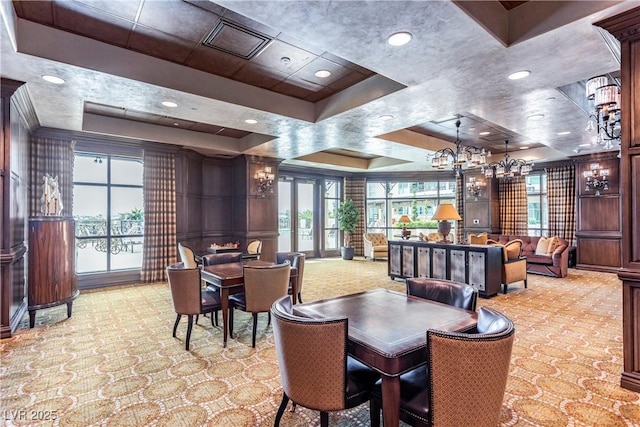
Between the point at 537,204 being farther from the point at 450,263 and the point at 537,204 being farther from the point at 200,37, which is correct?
the point at 200,37

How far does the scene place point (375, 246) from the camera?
10.2 meters

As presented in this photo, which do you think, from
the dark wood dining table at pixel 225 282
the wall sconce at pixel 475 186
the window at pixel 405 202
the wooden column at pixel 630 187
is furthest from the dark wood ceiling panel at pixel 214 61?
the window at pixel 405 202

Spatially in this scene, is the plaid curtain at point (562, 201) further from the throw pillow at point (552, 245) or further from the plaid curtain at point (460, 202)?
the plaid curtain at point (460, 202)

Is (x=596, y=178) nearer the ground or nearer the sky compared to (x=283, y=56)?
nearer the ground

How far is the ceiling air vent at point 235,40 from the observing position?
309 cm

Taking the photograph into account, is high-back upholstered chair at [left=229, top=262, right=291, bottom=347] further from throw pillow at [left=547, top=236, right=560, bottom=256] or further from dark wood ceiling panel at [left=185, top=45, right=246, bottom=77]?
throw pillow at [left=547, top=236, right=560, bottom=256]

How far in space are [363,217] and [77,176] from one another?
8005mm

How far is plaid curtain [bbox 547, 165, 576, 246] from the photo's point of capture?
876cm

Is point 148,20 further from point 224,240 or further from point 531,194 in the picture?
point 531,194

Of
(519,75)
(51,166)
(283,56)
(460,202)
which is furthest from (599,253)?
(51,166)

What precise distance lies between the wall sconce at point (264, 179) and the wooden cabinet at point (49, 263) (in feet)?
13.5

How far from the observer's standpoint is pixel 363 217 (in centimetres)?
1137

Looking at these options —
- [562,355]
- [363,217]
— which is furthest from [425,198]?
[562,355]

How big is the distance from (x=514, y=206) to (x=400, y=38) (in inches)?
348
